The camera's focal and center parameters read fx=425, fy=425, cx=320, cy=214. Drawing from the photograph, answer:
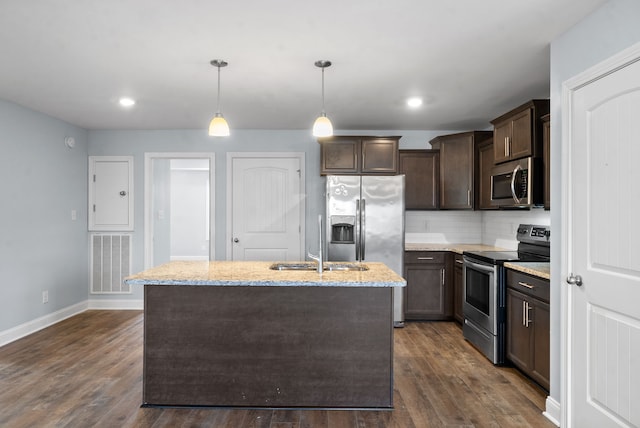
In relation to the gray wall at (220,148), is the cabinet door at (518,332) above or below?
below

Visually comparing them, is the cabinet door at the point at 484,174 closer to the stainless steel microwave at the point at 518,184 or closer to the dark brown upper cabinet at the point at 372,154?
the stainless steel microwave at the point at 518,184

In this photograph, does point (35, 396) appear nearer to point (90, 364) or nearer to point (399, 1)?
point (90, 364)

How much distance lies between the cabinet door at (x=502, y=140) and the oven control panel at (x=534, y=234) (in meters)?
0.66

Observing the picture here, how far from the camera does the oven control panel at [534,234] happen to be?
3.57 m

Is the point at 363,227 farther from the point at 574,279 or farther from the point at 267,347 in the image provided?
the point at 574,279

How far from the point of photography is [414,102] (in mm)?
4105

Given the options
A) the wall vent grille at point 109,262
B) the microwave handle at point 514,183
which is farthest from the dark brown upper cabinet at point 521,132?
the wall vent grille at point 109,262

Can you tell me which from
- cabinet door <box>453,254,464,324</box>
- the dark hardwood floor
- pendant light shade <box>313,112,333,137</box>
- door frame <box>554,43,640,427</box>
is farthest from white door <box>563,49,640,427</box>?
cabinet door <box>453,254,464,324</box>

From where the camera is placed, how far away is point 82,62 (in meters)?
3.06

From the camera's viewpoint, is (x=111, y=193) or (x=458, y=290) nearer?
(x=458, y=290)

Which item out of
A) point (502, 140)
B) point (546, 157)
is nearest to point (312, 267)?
point (546, 157)

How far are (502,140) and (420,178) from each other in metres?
1.41

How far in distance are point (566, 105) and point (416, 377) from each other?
2163mm

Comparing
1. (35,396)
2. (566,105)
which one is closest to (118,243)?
(35,396)
